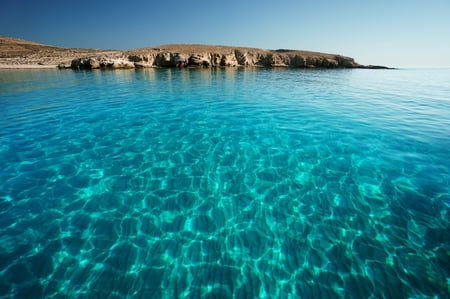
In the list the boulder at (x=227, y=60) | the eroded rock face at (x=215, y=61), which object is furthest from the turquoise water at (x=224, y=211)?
the boulder at (x=227, y=60)

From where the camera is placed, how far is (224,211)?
17.8 ft

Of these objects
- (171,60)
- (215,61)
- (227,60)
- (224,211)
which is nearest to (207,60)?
(215,61)

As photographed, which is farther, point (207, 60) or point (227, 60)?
point (227, 60)

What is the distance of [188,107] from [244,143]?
696 centimetres

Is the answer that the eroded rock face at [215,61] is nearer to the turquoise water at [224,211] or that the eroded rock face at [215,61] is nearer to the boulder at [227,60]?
the boulder at [227,60]

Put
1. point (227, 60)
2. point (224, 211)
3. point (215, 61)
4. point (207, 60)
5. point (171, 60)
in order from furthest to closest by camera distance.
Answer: point (227, 60)
point (215, 61)
point (207, 60)
point (171, 60)
point (224, 211)

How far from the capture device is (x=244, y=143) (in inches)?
354

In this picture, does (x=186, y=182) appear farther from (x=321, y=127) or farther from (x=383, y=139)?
(x=383, y=139)

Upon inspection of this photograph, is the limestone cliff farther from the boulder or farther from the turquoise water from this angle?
the turquoise water

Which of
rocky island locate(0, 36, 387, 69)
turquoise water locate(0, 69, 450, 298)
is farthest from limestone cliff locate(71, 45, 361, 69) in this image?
turquoise water locate(0, 69, 450, 298)

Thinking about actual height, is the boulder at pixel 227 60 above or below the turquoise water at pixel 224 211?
above

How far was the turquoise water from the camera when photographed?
12.5ft

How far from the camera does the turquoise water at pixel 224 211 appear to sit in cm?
380

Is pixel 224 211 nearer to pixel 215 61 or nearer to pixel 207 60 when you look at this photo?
pixel 207 60
